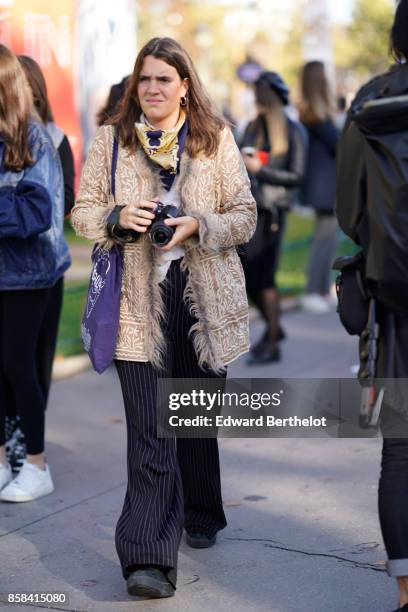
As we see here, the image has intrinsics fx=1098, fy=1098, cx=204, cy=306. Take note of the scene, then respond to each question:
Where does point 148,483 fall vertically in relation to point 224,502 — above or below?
above

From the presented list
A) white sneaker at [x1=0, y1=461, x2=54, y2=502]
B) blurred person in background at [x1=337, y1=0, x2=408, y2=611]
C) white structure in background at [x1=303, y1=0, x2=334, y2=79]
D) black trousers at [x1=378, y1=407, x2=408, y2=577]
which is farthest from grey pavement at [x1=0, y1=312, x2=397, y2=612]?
white structure in background at [x1=303, y1=0, x2=334, y2=79]

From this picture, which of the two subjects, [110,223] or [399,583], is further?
[110,223]

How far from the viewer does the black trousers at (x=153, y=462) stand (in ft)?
12.6

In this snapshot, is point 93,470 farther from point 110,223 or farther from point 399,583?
point 399,583

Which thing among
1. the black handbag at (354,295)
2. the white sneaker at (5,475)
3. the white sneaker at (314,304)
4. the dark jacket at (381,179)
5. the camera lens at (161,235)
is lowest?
the white sneaker at (314,304)

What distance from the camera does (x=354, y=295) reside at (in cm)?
328

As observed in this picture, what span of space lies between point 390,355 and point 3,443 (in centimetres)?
254

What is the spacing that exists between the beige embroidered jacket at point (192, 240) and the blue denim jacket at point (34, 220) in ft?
2.40

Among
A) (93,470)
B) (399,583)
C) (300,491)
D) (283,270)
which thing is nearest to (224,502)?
(300,491)

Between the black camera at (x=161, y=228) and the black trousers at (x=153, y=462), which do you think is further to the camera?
the black trousers at (x=153, y=462)

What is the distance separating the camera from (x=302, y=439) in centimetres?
609

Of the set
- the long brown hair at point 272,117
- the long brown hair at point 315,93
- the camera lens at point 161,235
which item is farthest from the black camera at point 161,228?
the long brown hair at point 315,93

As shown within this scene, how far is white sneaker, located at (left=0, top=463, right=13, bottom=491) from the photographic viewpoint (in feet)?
16.7

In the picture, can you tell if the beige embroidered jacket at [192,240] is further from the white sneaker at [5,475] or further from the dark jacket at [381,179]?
the white sneaker at [5,475]
